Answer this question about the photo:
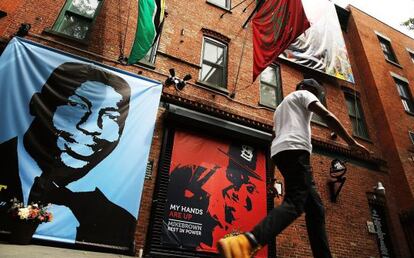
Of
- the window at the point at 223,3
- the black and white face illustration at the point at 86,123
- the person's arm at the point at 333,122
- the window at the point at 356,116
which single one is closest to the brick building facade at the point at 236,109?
the window at the point at 356,116

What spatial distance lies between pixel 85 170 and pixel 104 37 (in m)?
4.15

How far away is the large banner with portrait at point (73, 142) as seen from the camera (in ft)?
16.1

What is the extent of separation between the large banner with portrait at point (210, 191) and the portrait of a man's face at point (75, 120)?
1.68 metres

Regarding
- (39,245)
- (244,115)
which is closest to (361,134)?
(244,115)

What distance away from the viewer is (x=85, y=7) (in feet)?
27.8

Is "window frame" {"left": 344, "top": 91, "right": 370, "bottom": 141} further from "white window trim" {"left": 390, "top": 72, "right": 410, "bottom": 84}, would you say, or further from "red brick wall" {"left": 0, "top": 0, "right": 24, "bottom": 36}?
"red brick wall" {"left": 0, "top": 0, "right": 24, "bottom": 36}

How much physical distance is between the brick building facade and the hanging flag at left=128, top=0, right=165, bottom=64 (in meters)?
1.32

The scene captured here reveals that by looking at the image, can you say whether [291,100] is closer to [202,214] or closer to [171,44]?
[202,214]

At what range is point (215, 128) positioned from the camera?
7.32m

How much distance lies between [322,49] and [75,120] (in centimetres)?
902

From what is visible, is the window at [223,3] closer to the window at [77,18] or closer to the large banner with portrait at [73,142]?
the window at [77,18]

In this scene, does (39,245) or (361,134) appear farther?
(361,134)

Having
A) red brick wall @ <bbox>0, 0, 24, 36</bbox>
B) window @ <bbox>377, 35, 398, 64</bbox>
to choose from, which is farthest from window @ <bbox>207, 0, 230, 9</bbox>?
window @ <bbox>377, 35, 398, 64</bbox>

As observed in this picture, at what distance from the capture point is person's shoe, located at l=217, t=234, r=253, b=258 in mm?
1981
